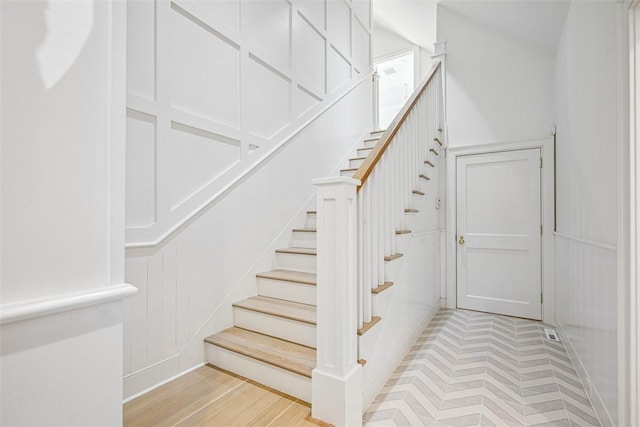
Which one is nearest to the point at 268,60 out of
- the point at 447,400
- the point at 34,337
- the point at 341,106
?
the point at 341,106

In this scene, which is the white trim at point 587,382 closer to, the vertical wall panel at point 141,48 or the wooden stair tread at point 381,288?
the wooden stair tread at point 381,288

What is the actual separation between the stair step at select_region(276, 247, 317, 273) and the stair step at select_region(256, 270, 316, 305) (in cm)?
6

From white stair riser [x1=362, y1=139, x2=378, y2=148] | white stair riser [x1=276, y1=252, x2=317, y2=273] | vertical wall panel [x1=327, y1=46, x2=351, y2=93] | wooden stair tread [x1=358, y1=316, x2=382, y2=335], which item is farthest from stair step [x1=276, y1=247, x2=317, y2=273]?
white stair riser [x1=362, y1=139, x2=378, y2=148]

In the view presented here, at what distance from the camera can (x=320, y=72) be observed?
3.35 m

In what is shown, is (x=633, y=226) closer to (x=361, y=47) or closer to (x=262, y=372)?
(x=262, y=372)

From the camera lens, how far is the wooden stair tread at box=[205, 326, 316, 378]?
1693 mm

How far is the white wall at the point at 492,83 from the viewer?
319 cm

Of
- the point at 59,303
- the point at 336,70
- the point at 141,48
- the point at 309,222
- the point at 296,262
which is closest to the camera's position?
the point at 59,303

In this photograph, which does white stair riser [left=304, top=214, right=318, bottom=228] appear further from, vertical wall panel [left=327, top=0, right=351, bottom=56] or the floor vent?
the floor vent

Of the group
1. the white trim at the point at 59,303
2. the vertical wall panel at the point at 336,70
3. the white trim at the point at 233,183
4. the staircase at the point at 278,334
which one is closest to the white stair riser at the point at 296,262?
the staircase at the point at 278,334

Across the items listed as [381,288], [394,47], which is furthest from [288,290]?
[394,47]

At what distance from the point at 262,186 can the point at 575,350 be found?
257 cm

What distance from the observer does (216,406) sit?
5.25 ft

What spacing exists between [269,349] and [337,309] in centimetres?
65
